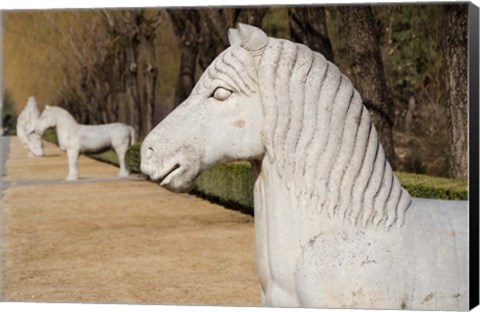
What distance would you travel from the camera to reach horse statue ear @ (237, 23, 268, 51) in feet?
9.94

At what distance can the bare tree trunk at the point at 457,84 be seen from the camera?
763 cm

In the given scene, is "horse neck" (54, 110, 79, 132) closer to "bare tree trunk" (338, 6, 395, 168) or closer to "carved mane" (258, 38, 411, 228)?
"bare tree trunk" (338, 6, 395, 168)

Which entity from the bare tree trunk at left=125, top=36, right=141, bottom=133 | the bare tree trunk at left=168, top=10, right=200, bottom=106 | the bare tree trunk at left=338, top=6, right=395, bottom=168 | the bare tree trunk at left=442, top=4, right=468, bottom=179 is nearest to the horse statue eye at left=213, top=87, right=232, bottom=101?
the bare tree trunk at left=442, top=4, right=468, bottom=179

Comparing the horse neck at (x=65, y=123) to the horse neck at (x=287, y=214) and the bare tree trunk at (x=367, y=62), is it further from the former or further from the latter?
the horse neck at (x=287, y=214)

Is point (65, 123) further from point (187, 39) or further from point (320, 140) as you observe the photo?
point (320, 140)

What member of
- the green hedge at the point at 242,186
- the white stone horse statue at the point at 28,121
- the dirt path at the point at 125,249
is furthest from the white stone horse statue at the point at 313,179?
the white stone horse statue at the point at 28,121

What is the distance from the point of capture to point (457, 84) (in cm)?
777

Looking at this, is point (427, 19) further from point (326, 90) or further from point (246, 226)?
point (326, 90)

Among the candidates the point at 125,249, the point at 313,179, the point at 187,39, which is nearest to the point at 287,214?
the point at 313,179

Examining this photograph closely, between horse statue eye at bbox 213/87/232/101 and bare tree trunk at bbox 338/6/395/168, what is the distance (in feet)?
21.1

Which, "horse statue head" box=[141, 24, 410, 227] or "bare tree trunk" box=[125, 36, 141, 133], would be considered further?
"bare tree trunk" box=[125, 36, 141, 133]

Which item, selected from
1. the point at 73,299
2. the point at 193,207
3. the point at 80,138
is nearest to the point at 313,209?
the point at 73,299

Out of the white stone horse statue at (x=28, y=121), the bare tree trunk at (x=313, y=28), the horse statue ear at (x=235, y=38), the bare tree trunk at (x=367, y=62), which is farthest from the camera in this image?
the white stone horse statue at (x=28, y=121)

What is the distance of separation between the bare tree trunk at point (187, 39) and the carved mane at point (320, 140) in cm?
1453
